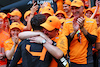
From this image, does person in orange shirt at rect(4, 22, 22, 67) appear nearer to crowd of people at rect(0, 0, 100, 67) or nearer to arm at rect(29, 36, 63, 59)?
crowd of people at rect(0, 0, 100, 67)

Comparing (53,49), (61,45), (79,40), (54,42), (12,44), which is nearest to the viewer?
(53,49)

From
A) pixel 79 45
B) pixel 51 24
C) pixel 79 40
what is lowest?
pixel 79 45

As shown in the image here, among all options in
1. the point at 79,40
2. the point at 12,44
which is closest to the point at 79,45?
the point at 79,40

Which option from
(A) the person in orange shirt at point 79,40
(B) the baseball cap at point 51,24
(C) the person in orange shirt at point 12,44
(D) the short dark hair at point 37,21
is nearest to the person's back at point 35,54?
(D) the short dark hair at point 37,21

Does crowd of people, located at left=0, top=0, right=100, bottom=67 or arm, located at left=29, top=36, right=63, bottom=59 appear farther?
crowd of people, located at left=0, top=0, right=100, bottom=67

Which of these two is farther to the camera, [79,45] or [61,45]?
[79,45]

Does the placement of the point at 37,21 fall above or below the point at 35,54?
above

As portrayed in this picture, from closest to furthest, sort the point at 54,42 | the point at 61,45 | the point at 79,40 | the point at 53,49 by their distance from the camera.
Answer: the point at 53,49 → the point at 61,45 → the point at 54,42 → the point at 79,40

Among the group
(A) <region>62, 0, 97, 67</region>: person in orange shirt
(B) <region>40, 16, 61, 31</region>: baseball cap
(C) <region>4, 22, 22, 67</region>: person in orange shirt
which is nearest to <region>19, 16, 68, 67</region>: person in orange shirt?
(B) <region>40, 16, 61, 31</region>: baseball cap

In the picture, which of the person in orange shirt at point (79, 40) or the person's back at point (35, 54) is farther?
the person in orange shirt at point (79, 40)

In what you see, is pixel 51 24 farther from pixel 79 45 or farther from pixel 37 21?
pixel 79 45

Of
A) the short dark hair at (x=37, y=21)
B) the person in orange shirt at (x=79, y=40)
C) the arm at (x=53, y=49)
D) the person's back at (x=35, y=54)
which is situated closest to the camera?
the arm at (x=53, y=49)

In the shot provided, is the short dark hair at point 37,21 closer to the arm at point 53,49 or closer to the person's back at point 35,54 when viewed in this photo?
the person's back at point 35,54

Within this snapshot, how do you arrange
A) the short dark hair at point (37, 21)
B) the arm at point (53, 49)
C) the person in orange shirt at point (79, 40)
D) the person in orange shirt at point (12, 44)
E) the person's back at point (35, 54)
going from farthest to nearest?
1. the person in orange shirt at point (12, 44)
2. the person in orange shirt at point (79, 40)
3. the short dark hair at point (37, 21)
4. the person's back at point (35, 54)
5. the arm at point (53, 49)
